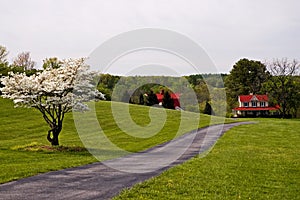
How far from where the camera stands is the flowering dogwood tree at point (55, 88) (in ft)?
80.6

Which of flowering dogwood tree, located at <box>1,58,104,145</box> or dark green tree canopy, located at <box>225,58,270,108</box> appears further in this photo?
dark green tree canopy, located at <box>225,58,270,108</box>

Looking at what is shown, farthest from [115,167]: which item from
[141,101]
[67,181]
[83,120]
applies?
[141,101]

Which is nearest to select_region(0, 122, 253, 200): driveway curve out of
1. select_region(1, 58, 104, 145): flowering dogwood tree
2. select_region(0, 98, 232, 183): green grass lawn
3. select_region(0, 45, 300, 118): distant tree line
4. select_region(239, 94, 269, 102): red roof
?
select_region(0, 98, 232, 183): green grass lawn

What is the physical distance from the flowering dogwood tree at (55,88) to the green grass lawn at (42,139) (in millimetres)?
2870

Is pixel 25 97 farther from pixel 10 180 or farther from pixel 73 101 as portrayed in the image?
pixel 10 180

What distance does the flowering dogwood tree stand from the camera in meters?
24.6

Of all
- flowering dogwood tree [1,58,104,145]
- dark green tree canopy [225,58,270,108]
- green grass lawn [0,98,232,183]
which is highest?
dark green tree canopy [225,58,270,108]

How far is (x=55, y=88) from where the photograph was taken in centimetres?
2445

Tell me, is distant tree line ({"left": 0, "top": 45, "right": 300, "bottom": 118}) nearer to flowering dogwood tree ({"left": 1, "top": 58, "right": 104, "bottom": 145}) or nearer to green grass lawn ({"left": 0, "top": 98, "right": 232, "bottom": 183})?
green grass lawn ({"left": 0, "top": 98, "right": 232, "bottom": 183})

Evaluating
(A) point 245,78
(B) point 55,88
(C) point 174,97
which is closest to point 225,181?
(B) point 55,88

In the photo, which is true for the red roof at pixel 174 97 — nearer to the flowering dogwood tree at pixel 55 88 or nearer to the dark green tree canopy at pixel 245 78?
the dark green tree canopy at pixel 245 78

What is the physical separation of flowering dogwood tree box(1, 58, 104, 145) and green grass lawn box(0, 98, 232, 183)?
2.87 m

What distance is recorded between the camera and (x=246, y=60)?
108625 mm

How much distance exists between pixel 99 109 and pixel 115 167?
45070 mm
